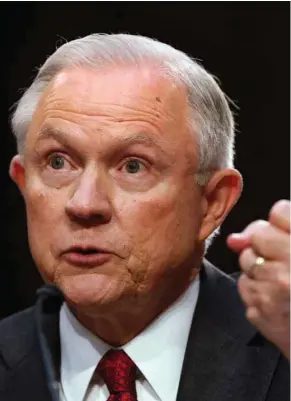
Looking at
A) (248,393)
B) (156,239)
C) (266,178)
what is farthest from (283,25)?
(248,393)

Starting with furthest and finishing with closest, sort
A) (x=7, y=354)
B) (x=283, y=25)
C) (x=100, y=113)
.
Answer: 1. (x=283, y=25)
2. (x=7, y=354)
3. (x=100, y=113)

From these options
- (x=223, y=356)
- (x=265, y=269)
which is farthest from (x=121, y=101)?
(x=223, y=356)

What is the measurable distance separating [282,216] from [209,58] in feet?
3.13

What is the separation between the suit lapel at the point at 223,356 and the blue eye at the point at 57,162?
0.43 metres

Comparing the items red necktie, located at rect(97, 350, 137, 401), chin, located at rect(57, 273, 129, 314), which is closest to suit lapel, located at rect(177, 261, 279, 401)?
red necktie, located at rect(97, 350, 137, 401)

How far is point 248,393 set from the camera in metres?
1.53

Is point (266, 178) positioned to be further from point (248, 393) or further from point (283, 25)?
point (248, 393)

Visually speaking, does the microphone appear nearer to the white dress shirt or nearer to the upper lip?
the white dress shirt

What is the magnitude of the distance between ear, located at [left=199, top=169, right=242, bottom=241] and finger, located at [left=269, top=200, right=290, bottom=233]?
381 millimetres

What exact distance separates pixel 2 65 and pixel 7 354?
0.80 meters

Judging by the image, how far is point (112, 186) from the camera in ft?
4.95

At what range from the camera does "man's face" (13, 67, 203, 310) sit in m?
1.49

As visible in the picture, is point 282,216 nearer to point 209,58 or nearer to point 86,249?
point 86,249

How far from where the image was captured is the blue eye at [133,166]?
60.1 inches
